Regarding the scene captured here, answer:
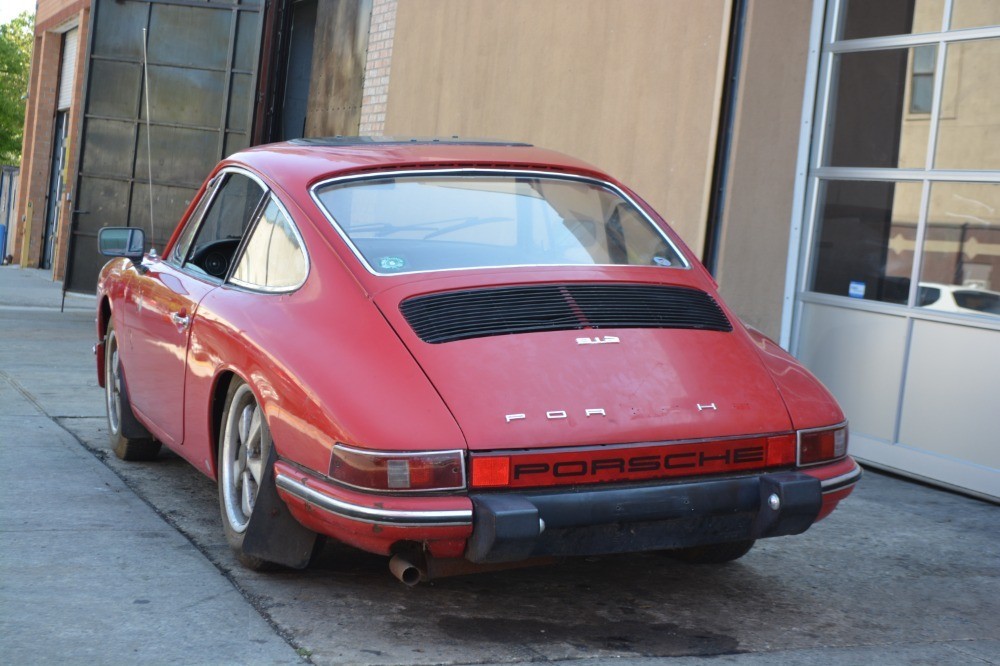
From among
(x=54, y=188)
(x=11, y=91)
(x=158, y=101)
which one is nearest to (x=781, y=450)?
(x=158, y=101)

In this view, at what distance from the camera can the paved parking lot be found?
3.82 meters

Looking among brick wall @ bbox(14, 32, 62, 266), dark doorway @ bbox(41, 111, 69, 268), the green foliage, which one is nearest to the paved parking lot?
dark doorway @ bbox(41, 111, 69, 268)

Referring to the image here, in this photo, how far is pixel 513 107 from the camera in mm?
10336

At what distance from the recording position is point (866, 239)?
7.63 meters

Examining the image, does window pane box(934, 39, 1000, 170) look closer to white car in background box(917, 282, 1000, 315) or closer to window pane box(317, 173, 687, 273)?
white car in background box(917, 282, 1000, 315)

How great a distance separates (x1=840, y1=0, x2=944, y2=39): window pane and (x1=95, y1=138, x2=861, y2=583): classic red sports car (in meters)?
3.10

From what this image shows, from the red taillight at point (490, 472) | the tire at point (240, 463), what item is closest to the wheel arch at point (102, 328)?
the tire at point (240, 463)

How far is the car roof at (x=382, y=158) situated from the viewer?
4.88 meters

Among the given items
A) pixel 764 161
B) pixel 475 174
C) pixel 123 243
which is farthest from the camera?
pixel 764 161

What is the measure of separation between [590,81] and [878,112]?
2363mm

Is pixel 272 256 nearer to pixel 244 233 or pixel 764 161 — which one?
pixel 244 233

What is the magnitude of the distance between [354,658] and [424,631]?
Answer: 0.36 meters

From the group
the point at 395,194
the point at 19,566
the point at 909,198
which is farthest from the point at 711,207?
the point at 19,566

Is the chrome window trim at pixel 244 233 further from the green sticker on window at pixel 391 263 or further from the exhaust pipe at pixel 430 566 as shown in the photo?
the exhaust pipe at pixel 430 566
